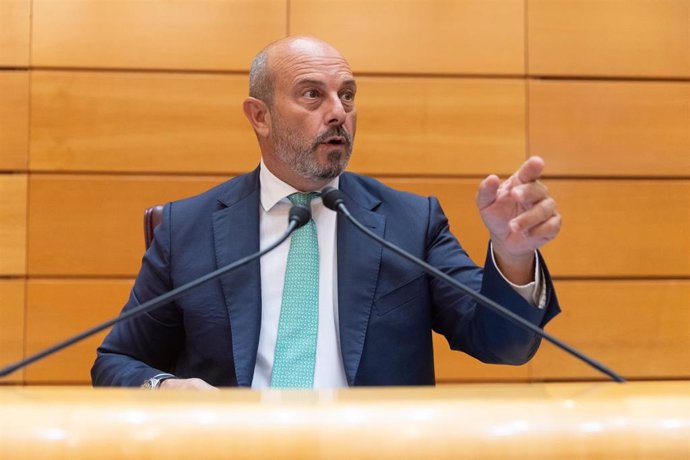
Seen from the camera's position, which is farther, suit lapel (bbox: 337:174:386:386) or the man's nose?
the man's nose

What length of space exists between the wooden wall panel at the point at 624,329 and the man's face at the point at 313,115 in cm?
166

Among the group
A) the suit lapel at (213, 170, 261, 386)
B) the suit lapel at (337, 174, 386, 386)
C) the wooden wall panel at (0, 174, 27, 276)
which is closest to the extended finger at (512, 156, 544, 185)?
the suit lapel at (337, 174, 386, 386)

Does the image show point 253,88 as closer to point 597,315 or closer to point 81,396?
point 81,396

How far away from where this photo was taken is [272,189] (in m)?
1.97

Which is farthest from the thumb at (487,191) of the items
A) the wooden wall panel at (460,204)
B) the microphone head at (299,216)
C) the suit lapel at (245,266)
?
the wooden wall panel at (460,204)

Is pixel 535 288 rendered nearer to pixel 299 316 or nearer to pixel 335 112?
pixel 299 316

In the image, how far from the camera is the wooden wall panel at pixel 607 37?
3285mm

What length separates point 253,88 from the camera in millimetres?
2074

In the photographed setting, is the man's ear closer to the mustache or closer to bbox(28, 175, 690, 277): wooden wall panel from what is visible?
the mustache

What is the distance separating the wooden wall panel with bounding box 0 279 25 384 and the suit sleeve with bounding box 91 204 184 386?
1456 millimetres

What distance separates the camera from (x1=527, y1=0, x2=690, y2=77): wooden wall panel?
329 centimetres

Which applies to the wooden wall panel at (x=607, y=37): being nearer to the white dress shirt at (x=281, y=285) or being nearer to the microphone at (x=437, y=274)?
the white dress shirt at (x=281, y=285)

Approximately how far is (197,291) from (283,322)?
0.21m

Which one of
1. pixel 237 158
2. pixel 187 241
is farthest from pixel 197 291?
pixel 237 158
